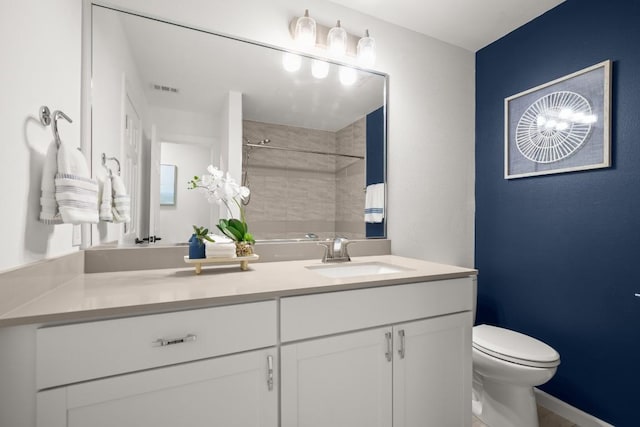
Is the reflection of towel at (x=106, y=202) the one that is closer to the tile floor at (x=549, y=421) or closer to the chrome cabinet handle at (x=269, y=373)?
the chrome cabinet handle at (x=269, y=373)

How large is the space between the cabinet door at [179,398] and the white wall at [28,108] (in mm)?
387

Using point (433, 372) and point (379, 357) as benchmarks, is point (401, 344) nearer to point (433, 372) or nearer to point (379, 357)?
point (379, 357)

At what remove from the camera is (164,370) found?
0.82 meters

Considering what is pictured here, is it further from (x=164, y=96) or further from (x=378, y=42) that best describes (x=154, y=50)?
(x=378, y=42)

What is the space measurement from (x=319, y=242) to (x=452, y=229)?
3.68ft

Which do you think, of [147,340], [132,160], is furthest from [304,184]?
[147,340]

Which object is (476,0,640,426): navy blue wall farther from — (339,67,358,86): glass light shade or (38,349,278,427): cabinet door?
(38,349,278,427): cabinet door

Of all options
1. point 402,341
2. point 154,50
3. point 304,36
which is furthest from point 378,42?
point 402,341

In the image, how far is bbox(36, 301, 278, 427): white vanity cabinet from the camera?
0.72 m

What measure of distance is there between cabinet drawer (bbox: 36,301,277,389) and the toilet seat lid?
120cm

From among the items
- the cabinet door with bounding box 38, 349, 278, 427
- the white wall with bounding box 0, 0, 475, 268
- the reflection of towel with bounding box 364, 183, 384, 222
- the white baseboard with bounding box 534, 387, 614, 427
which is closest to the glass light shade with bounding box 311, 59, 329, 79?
the white wall with bounding box 0, 0, 475, 268

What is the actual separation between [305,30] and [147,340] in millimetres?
1603

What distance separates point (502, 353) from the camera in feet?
4.75

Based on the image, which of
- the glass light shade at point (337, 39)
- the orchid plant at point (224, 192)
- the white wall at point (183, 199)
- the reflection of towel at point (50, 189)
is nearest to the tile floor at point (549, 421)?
the orchid plant at point (224, 192)
